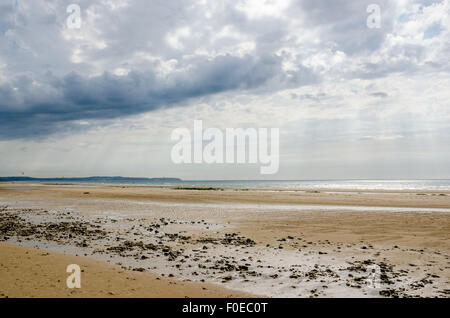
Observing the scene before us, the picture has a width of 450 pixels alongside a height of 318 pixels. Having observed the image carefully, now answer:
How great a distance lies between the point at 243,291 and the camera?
25.9 feet

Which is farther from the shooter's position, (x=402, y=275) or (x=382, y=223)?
(x=382, y=223)

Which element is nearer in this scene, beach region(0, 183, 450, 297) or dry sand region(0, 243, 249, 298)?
dry sand region(0, 243, 249, 298)

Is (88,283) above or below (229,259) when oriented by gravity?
above

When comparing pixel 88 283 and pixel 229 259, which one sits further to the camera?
pixel 229 259

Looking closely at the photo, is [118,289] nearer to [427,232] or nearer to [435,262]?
[435,262]

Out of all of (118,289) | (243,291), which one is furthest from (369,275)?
(118,289)

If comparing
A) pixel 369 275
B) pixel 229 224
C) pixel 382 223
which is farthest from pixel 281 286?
pixel 382 223

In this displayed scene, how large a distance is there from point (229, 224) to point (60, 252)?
10307 mm

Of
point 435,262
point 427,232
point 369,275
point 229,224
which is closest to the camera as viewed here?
point 369,275

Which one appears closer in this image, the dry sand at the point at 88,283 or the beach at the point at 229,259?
the dry sand at the point at 88,283

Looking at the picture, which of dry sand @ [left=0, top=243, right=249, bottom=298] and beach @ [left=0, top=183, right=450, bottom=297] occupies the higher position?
dry sand @ [left=0, top=243, right=249, bottom=298]

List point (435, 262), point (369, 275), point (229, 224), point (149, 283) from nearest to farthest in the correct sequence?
point (149, 283) → point (369, 275) → point (435, 262) → point (229, 224)

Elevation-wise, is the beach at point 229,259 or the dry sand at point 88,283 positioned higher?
the dry sand at point 88,283

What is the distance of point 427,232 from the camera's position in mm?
16672
